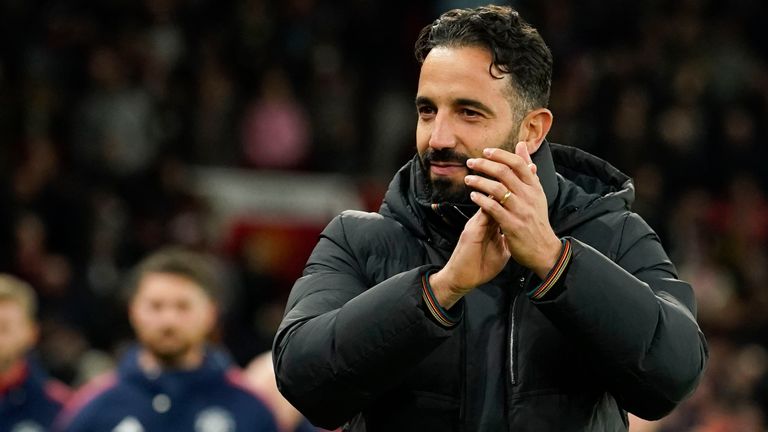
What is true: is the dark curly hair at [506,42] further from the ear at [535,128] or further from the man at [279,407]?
the man at [279,407]

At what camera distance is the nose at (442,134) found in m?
2.66

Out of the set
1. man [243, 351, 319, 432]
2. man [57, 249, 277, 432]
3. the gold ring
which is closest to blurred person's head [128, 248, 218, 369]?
man [57, 249, 277, 432]

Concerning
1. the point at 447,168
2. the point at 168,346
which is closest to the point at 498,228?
the point at 447,168

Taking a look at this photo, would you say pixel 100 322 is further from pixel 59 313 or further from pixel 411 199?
pixel 411 199

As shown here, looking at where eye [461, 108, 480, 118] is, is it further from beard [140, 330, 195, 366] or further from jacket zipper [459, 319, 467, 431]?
beard [140, 330, 195, 366]

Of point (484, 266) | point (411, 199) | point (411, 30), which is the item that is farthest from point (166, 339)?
point (411, 30)

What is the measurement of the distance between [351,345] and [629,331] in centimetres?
50

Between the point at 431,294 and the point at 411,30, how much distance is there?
10.3 meters

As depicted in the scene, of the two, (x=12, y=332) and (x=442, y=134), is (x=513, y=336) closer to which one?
(x=442, y=134)

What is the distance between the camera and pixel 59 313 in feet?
29.4

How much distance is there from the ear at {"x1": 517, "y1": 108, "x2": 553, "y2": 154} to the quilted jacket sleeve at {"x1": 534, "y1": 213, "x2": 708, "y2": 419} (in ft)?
1.10

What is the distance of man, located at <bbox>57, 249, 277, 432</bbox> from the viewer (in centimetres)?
555

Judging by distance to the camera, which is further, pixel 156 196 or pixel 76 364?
pixel 156 196

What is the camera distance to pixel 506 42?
8.87ft
